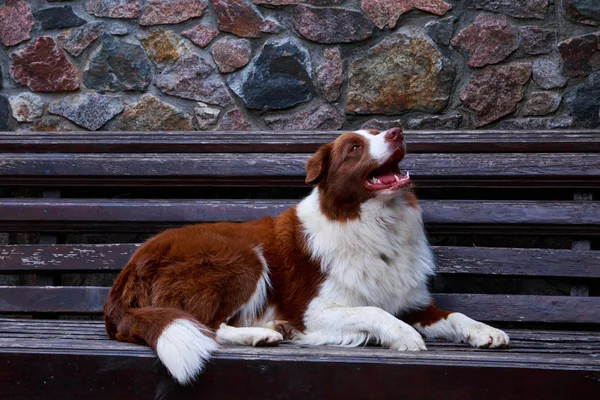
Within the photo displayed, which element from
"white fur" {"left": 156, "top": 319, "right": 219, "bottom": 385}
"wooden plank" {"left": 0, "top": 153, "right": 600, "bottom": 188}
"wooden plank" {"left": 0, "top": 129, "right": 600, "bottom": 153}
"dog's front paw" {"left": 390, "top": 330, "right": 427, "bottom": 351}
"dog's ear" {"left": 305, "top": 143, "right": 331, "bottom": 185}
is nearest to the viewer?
"white fur" {"left": 156, "top": 319, "right": 219, "bottom": 385}

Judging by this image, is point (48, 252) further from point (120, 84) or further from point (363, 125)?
point (363, 125)

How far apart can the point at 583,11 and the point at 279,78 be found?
6.16 ft

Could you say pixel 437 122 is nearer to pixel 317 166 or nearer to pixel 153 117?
pixel 317 166

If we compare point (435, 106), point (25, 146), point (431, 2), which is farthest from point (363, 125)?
point (25, 146)

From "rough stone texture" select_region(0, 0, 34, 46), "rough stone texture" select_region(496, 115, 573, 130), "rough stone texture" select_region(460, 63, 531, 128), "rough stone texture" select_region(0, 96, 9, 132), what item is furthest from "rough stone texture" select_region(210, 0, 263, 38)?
"rough stone texture" select_region(496, 115, 573, 130)

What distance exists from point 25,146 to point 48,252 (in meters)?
0.75

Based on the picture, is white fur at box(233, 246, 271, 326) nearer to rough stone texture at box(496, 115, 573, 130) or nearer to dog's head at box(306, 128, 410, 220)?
dog's head at box(306, 128, 410, 220)

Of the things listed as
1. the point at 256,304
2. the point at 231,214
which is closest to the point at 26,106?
the point at 231,214

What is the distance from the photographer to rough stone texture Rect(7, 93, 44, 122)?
521 centimetres

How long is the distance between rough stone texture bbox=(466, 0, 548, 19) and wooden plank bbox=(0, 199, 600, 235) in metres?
1.28

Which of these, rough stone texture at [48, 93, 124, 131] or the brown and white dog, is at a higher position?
rough stone texture at [48, 93, 124, 131]

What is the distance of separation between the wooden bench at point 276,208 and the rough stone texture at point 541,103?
0.37 meters

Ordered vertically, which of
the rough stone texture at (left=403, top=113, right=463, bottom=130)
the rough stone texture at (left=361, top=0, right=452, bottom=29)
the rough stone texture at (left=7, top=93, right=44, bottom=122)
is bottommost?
the rough stone texture at (left=7, top=93, right=44, bottom=122)

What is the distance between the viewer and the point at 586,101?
4734mm
